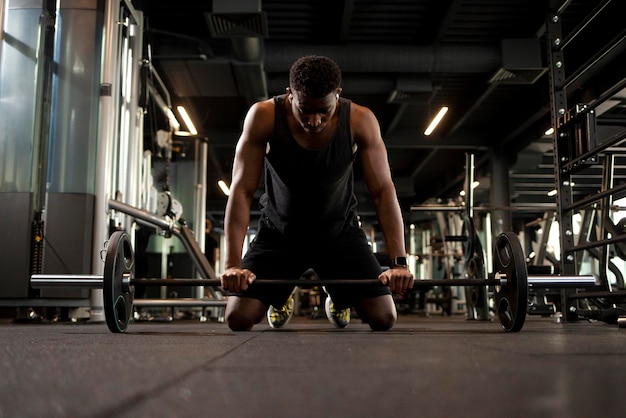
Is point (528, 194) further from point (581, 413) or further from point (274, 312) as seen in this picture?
point (581, 413)

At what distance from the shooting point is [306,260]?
8.29ft

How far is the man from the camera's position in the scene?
219 cm

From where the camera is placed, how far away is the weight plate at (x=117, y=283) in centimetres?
213

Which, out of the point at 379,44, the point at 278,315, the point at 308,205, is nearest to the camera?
the point at 308,205

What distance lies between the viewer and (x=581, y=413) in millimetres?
621

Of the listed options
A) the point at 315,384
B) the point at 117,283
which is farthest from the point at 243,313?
the point at 315,384

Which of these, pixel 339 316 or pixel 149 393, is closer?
pixel 149 393

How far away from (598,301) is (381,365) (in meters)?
3.37

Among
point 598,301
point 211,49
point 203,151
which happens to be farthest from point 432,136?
point 598,301

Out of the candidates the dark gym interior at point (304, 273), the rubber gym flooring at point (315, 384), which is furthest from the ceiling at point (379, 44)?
the rubber gym flooring at point (315, 384)

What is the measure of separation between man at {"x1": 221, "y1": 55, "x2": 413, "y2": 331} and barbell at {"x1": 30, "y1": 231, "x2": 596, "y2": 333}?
19 cm

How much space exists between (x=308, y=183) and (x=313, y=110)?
0.38 meters

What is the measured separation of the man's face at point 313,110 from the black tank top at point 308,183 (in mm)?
178

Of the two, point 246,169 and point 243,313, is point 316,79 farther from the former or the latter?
point 243,313
